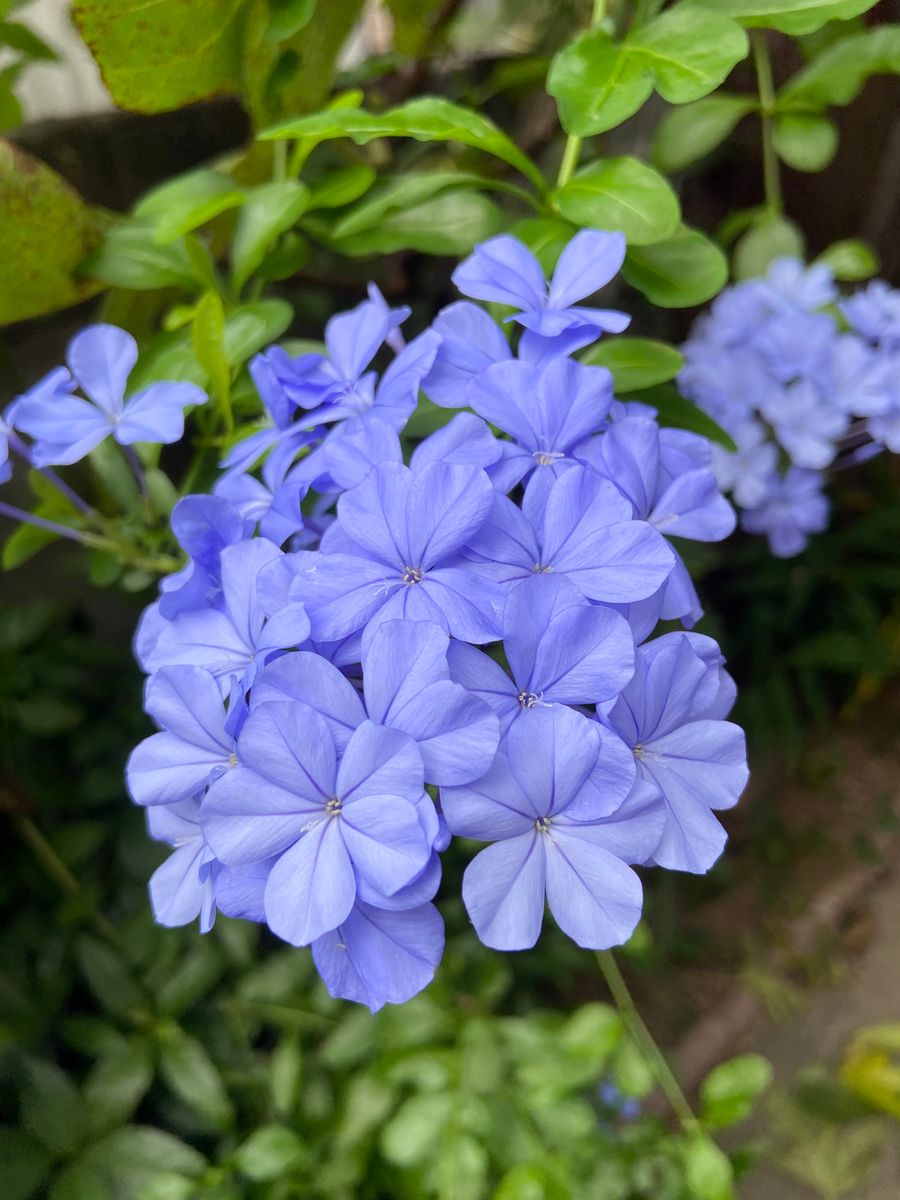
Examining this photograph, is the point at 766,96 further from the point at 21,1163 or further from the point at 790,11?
the point at 21,1163

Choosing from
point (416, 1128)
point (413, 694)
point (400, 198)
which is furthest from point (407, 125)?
point (416, 1128)

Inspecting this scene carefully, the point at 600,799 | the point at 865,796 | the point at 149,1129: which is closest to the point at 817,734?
the point at 865,796

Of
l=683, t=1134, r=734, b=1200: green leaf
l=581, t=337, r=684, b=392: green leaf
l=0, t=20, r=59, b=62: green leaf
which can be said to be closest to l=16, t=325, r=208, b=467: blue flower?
l=581, t=337, r=684, b=392: green leaf

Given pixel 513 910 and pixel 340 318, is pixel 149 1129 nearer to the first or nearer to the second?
pixel 513 910

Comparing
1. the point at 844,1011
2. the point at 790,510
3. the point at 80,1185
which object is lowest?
the point at 844,1011

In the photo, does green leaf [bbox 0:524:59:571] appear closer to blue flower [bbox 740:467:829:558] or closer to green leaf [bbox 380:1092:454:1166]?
green leaf [bbox 380:1092:454:1166]
